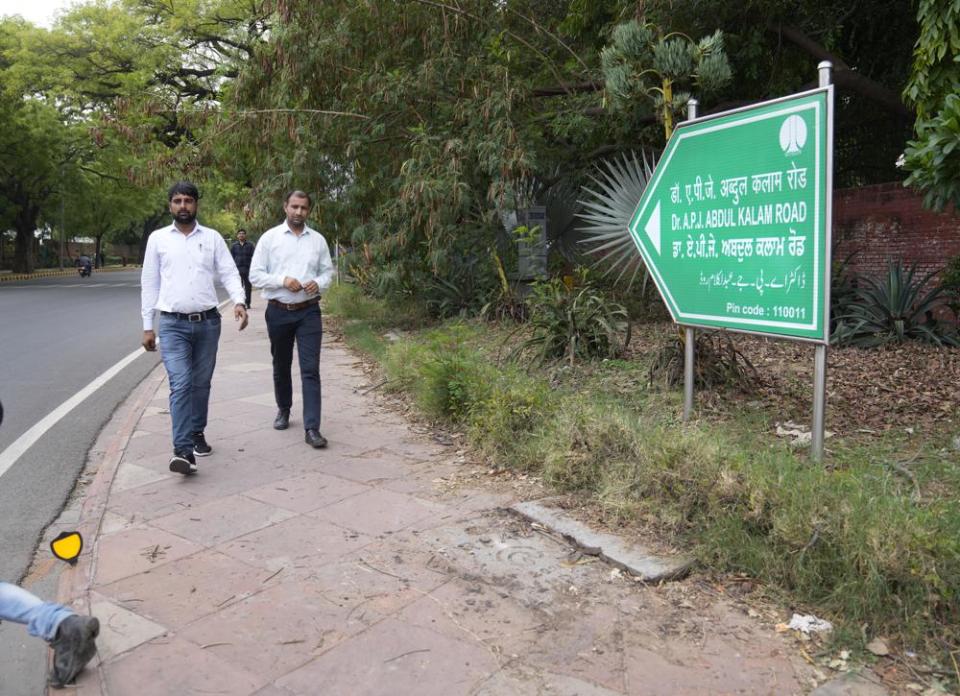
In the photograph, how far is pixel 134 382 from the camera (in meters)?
9.49

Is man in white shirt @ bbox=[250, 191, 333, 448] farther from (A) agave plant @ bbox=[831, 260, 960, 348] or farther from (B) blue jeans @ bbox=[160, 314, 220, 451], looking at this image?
(A) agave plant @ bbox=[831, 260, 960, 348]

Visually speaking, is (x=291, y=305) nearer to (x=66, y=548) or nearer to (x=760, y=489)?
(x=66, y=548)

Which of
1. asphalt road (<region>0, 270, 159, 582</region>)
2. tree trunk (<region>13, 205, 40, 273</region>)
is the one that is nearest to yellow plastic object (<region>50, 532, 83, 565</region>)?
asphalt road (<region>0, 270, 159, 582</region>)

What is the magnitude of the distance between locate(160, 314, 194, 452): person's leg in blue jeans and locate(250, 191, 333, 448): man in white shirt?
77 centimetres

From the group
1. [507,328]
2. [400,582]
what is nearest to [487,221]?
[507,328]

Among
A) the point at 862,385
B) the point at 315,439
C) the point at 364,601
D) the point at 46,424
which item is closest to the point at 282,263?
the point at 315,439

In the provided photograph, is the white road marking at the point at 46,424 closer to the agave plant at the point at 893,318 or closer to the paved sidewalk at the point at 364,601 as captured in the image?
the paved sidewalk at the point at 364,601

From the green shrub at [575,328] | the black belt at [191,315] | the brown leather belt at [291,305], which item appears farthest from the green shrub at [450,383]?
the black belt at [191,315]

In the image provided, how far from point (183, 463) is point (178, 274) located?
1.26 meters

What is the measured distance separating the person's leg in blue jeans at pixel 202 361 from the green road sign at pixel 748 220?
10.0ft

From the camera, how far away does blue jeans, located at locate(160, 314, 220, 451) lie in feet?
17.4

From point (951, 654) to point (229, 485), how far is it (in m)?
4.01

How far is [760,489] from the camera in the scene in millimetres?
3648

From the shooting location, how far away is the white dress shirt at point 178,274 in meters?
5.38
